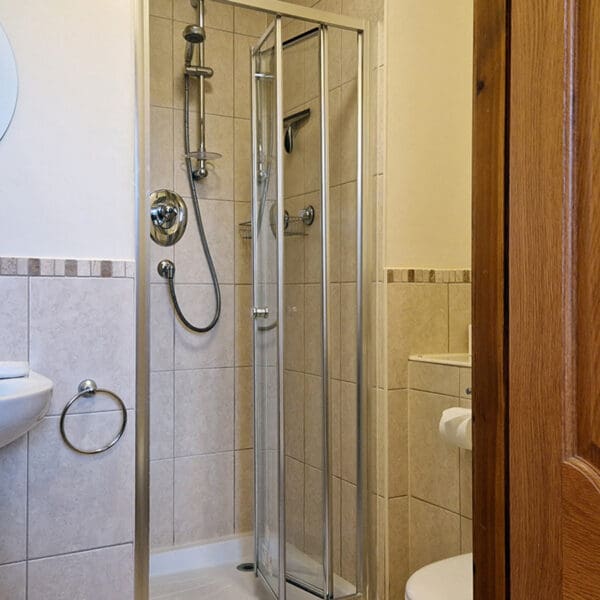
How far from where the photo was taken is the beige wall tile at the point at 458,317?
207 cm

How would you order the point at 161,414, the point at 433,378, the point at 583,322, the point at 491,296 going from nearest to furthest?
the point at 583,322 → the point at 491,296 → the point at 433,378 → the point at 161,414

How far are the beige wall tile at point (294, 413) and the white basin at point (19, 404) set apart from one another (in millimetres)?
855

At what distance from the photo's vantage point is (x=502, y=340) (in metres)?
0.63

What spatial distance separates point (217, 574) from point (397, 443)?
999mm

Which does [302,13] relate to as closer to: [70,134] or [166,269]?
[70,134]

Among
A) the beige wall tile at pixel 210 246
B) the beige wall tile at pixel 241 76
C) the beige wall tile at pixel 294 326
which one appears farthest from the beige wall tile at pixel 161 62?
the beige wall tile at pixel 294 326

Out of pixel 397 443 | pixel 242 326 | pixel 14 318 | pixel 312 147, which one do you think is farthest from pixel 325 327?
pixel 14 318

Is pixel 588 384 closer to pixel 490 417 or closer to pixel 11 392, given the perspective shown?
pixel 490 417

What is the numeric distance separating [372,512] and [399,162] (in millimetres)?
1172

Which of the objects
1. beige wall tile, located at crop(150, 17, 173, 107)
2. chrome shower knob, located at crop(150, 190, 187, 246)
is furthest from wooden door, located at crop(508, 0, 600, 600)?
beige wall tile, located at crop(150, 17, 173, 107)

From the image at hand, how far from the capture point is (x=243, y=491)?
2633 mm

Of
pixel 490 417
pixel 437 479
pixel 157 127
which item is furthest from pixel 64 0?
pixel 437 479

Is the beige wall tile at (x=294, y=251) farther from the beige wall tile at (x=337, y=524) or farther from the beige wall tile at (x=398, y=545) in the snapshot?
the beige wall tile at (x=398, y=545)

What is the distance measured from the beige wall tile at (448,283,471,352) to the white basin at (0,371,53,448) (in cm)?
131
